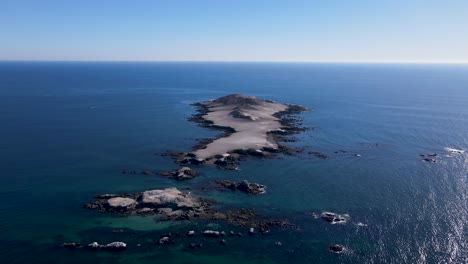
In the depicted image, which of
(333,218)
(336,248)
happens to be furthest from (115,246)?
(333,218)

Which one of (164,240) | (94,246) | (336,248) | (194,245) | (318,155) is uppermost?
(318,155)

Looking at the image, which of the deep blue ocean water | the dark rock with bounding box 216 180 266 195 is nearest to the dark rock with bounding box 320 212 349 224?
the deep blue ocean water

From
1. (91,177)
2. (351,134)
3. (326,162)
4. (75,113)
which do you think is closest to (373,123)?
(351,134)

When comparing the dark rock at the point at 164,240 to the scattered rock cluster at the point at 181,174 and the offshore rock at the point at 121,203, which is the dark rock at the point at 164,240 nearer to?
the offshore rock at the point at 121,203

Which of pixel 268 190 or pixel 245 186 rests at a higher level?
pixel 245 186

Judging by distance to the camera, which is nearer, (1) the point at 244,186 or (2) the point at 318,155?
(1) the point at 244,186

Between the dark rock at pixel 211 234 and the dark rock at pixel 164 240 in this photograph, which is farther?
the dark rock at pixel 211 234

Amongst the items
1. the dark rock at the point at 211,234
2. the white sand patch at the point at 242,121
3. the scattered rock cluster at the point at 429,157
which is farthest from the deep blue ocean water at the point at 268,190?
the white sand patch at the point at 242,121

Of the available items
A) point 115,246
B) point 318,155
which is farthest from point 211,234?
point 318,155

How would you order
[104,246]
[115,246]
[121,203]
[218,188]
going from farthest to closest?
[218,188] < [121,203] < [104,246] < [115,246]

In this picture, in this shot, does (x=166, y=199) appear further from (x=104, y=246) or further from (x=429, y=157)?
(x=429, y=157)

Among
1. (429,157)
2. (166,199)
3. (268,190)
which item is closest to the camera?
(166,199)

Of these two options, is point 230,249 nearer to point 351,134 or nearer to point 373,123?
point 351,134
